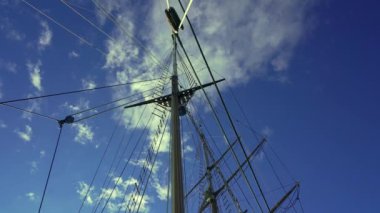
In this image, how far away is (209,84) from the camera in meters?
17.9

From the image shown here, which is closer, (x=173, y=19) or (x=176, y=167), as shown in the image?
(x=173, y=19)

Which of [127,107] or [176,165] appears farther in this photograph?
[127,107]

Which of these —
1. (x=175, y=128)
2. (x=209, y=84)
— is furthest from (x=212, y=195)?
(x=175, y=128)

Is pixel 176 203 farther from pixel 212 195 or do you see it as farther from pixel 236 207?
pixel 212 195

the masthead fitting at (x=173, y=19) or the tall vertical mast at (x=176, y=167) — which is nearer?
the masthead fitting at (x=173, y=19)

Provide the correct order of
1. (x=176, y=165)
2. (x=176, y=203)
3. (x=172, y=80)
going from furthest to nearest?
(x=172, y=80)
(x=176, y=165)
(x=176, y=203)

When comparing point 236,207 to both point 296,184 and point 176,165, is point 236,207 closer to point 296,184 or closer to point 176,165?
point 296,184

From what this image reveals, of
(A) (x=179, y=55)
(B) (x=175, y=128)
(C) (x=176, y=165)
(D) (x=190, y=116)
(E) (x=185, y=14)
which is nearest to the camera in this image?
(E) (x=185, y=14)

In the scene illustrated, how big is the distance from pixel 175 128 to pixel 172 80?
379 centimetres

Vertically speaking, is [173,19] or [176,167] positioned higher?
[173,19]

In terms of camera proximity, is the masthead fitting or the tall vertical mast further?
the tall vertical mast

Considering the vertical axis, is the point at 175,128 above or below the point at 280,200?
below

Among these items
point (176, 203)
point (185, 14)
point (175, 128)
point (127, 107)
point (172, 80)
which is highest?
point (127, 107)

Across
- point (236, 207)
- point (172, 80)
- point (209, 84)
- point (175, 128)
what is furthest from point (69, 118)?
point (236, 207)
